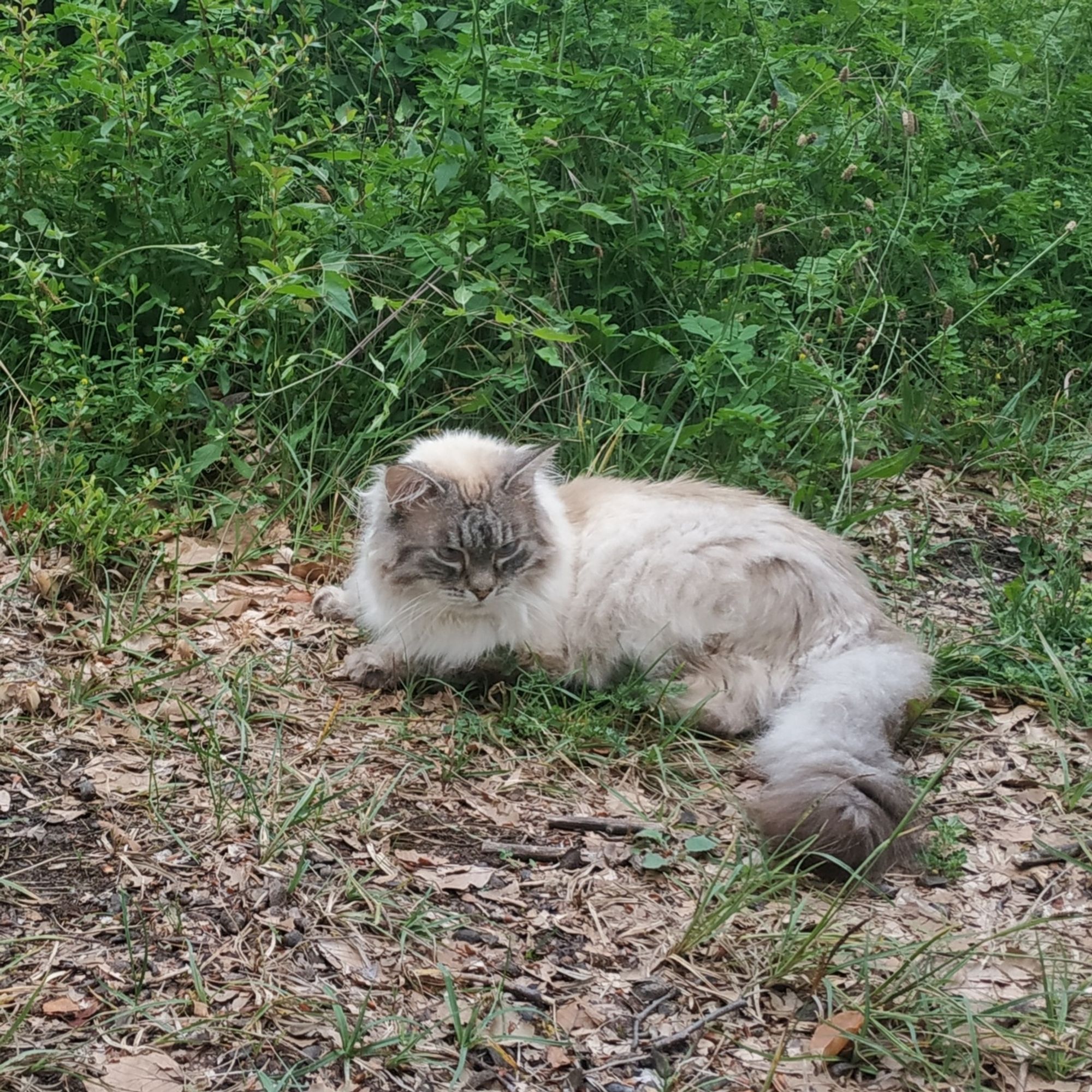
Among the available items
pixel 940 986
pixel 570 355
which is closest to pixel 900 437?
pixel 570 355

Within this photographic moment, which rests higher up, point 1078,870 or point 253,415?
point 253,415

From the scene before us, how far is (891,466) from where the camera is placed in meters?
5.09

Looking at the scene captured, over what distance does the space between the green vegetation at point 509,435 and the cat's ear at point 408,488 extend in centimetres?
58

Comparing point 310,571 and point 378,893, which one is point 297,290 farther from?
point 378,893

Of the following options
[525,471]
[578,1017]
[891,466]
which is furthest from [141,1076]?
[891,466]

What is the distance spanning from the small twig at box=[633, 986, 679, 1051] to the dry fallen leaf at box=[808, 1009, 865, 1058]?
331mm

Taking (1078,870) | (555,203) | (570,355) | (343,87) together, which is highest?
(343,87)

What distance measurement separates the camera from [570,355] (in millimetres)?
5219

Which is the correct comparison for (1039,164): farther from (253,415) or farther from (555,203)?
(253,415)

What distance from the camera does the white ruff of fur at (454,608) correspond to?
167 inches

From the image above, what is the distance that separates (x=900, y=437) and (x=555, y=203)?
6.22ft

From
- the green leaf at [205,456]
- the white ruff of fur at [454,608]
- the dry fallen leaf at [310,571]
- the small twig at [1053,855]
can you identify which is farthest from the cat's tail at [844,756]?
the green leaf at [205,456]

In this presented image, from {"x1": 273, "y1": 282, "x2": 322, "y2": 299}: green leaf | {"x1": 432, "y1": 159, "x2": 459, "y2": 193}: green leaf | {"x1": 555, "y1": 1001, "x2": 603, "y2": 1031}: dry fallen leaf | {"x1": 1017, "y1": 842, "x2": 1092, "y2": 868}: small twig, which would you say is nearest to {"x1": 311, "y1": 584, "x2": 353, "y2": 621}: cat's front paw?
{"x1": 273, "y1": 282, "x2": 322, "y2": 299}: green leaf

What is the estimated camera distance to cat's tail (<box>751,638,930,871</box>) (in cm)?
329
